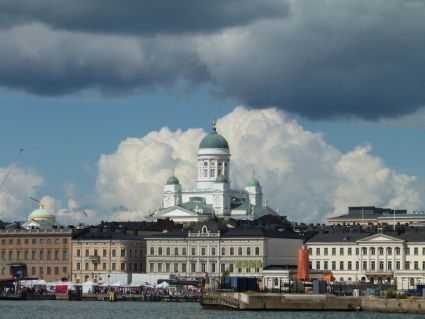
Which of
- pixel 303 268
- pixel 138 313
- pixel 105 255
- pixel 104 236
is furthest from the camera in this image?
pixel 104 236

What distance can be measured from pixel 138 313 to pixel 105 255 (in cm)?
7493

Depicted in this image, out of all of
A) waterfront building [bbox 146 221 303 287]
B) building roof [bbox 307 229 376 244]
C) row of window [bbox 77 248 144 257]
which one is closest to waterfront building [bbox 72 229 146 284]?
row of window [bbox 77 248 144 257]

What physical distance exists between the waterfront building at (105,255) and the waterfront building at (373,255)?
79.3 feet

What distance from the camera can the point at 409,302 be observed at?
114125 mm

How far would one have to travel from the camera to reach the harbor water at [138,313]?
111 metres

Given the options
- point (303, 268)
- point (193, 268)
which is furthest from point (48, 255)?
point (303, 268)

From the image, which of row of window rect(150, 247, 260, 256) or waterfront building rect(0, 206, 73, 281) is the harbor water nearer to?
row of window rect(150, 247, 260, 256)

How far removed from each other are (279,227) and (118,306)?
211ft

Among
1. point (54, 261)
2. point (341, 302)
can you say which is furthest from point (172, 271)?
point (341, 302)

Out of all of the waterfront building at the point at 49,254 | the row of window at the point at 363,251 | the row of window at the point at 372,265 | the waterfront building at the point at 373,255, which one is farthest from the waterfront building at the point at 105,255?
the row of window at the point at 372,265

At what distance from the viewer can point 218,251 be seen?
618 feet

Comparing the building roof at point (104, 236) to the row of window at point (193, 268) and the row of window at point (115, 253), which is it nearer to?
the row of window at point (115, 253)

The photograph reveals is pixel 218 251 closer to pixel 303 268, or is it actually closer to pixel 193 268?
pixel 193 268

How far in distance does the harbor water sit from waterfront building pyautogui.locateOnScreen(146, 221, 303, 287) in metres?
41.1
